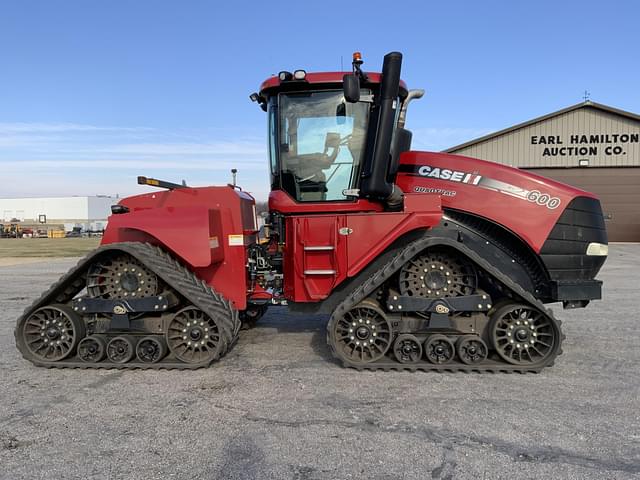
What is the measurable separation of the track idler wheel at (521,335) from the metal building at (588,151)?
2069cm

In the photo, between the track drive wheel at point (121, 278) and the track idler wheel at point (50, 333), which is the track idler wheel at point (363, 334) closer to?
A: the track drive wheel at point (121, 278)

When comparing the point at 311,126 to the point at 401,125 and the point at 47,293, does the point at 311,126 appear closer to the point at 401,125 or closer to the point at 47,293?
the point at 401,125

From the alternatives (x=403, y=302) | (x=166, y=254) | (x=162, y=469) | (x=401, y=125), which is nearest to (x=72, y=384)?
(x=166, y=254)

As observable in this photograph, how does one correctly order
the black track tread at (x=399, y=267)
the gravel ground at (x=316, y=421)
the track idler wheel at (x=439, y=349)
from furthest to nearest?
the track idler wheel at (x=439, y=349) → the black track tread at (x=399, y=267) → the gravel ground at (x=316, y=421)

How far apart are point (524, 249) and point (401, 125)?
72.0 inches

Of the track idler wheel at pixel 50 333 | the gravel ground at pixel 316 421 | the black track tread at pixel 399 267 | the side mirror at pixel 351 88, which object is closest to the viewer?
the gravel ground at pixel 316 421

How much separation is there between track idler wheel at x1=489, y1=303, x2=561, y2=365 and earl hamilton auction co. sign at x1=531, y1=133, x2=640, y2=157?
72.4 ft

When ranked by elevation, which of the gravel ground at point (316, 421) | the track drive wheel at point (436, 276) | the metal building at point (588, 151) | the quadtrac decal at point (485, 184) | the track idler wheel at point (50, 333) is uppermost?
the metal building at point (588, 151)

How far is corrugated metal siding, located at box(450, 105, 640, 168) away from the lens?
23547mm

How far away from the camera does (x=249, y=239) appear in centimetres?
550

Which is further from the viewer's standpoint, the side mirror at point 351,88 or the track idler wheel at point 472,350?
the track idler wheel at point 472,350

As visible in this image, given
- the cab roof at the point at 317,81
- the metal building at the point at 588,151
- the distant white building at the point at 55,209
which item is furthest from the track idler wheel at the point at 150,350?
the distant white building at the point at 55,209

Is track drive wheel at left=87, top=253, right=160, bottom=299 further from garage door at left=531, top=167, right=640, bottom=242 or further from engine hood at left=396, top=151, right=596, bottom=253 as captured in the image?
garage door at left=531, top=167, right=640, bottom=242

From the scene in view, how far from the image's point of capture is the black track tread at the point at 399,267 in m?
4.40
